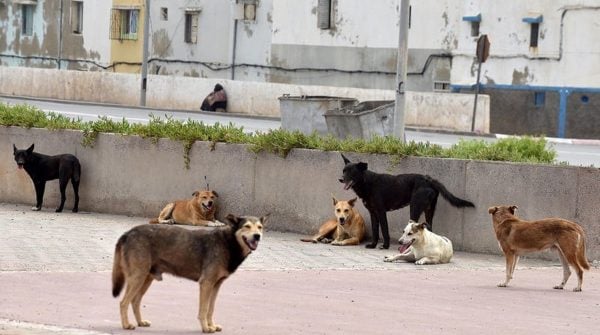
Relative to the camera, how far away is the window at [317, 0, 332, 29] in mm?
52875

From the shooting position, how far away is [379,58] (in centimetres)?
5100

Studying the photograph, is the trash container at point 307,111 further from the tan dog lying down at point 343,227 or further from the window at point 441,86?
the window at point 441,86

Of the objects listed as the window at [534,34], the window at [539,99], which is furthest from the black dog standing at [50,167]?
the window at [534,34]

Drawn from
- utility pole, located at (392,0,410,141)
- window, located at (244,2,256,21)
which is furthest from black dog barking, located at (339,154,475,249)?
window, located at (244,2,256,21)

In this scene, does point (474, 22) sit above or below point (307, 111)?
Answer: above

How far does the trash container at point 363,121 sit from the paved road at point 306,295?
899 cm

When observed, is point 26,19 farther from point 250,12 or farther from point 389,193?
point 389,193

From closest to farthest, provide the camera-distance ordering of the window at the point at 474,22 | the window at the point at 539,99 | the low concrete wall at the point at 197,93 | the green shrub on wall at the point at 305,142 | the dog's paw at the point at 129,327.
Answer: the dog's paw at the point at 129,327
the green shrub on wall at the point at 305,142
the low concrete wall at the point at 197,93
the window at the point at 539,99
the window at the point at 474,22

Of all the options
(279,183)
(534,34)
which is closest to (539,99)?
(534,34)

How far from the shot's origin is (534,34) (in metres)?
45.2

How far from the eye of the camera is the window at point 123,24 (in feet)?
198

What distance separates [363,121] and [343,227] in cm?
880

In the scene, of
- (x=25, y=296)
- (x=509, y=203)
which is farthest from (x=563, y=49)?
(x=25, y=296)

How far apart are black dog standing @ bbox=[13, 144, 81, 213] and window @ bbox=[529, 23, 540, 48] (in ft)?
88.3
